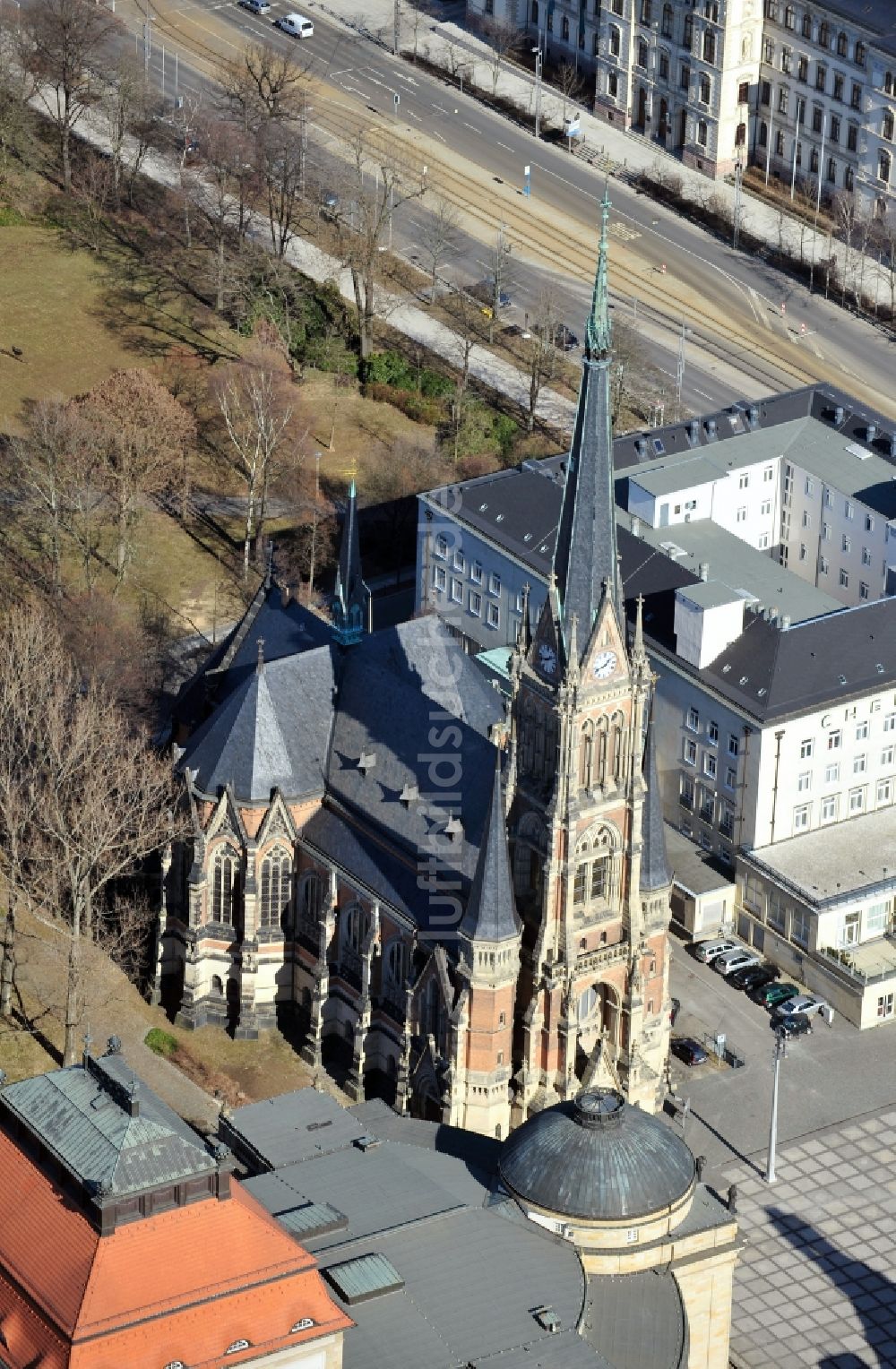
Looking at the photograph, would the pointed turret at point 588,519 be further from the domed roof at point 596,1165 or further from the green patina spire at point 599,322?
the domed roof at point 596,1165

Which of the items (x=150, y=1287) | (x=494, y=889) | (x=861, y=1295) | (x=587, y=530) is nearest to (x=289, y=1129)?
(x=494, y=889)

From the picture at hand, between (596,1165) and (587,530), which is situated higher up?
(587,530)

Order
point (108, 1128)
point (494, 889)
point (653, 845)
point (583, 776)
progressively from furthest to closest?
point (653, 845) < point (494, 889) < point (583, 776) < point (108, 1128)

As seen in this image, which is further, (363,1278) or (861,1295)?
(861,1295)

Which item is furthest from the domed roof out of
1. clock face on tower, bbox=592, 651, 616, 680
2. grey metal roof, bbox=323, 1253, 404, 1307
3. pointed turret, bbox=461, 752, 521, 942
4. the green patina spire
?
the green patina spire

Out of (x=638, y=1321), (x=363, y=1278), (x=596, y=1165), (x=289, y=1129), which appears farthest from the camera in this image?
(x=289, y=1129)

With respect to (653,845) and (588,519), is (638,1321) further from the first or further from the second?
(588,519)

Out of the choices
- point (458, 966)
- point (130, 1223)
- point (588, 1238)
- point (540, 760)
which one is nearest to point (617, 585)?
point (540, 760)
